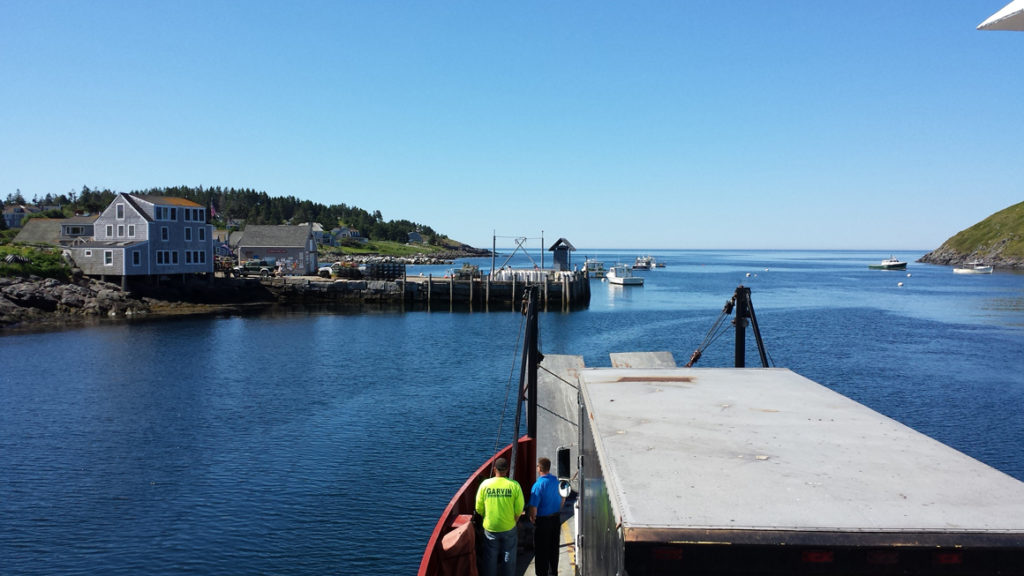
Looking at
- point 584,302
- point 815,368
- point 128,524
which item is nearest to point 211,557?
point 128,524

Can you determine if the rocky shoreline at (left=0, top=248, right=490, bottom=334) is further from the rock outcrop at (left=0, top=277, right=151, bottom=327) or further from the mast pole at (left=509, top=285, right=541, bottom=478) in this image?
the mast pole at (left=509, top=285, right=541, bottom=478)

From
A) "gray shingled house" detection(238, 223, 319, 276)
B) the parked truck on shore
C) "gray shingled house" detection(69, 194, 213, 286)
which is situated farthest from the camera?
"gray shingled house" detection(238, 223, 319, 276)

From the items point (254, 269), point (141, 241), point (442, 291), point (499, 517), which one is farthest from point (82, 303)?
point (499, 517)

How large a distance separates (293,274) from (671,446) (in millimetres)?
79692

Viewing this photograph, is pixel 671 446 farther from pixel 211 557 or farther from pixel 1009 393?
pixel 1009 393

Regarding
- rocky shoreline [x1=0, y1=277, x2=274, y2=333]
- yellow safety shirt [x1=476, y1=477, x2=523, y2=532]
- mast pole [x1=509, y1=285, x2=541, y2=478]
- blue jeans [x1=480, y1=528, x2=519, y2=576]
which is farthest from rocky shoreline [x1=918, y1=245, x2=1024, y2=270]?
yellow safety shirt [x1=476, y1=477, x2=523, y2=532]

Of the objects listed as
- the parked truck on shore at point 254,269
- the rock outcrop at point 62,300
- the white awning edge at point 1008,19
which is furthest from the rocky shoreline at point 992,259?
the white awning edge at point 1008,19

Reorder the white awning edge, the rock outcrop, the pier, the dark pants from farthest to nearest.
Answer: the pier
the rock outcrop
the dark pants
the white awning edge

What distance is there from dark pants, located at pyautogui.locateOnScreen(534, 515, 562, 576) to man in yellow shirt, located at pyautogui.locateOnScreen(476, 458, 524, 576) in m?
0.40

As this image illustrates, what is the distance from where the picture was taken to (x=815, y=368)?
38.6m

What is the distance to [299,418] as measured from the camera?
27234 mm

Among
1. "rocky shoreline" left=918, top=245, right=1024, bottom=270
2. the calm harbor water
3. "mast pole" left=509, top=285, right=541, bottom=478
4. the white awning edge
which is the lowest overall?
the calm harbor water

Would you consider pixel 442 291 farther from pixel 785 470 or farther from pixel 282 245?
pixel 785 470

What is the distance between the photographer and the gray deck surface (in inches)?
167
